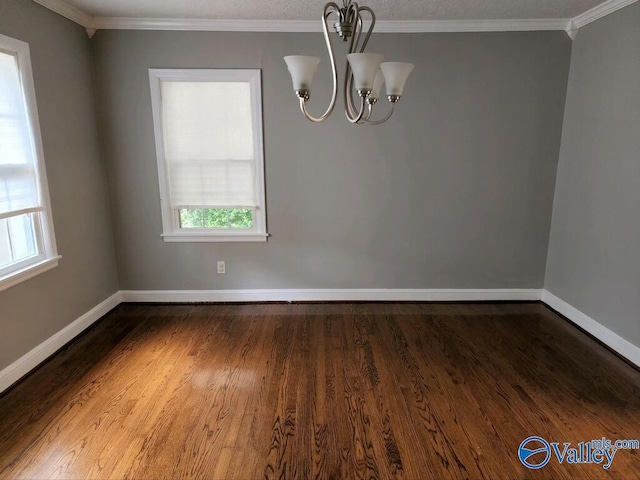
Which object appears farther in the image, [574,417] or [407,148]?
[407,148]

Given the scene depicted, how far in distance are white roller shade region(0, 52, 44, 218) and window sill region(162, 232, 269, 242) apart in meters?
1.11

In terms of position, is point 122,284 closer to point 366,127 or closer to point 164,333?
point 164,333

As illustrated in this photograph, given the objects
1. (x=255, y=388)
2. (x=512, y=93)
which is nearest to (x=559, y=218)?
(x=512, y=93)

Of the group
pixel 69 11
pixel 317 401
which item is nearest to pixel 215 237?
pixel 317 401

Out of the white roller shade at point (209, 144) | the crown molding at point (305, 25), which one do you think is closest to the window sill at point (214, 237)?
the white roller shade at point (209, 144)

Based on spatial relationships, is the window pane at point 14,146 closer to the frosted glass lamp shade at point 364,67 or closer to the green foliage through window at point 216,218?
the green foliage through window at point 216,218

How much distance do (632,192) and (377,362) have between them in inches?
82.2

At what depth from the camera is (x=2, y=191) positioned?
2316 mm

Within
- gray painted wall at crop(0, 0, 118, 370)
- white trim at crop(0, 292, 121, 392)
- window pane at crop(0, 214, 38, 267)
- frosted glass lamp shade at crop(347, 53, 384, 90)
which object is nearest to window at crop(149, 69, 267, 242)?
gray painted wall at crop(0, 0, 118, 370)

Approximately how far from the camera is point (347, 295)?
367cm

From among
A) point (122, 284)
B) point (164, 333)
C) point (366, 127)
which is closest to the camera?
point (164, 333)

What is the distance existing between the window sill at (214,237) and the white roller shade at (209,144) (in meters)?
0.27

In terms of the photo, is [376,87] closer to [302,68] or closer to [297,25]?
[302,68]

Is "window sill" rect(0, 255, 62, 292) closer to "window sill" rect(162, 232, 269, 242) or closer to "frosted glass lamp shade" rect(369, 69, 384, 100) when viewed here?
"window sill" rect(162, 232, 269, 242)
